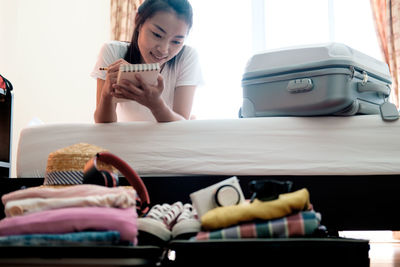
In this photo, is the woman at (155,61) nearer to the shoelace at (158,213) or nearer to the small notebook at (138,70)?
the small notebook at (138,70)

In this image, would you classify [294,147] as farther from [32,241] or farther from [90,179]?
[32,241]

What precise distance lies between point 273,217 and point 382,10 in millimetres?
2993

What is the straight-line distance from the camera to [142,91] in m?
1.32

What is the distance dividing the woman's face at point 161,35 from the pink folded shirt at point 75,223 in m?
0.97

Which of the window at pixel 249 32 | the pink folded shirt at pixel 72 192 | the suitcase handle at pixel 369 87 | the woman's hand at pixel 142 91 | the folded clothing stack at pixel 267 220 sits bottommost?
the folded clothing stack at pixel 267 220

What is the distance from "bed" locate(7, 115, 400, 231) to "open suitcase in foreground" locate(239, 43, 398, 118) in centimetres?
5

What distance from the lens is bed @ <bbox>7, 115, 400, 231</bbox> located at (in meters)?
1.25

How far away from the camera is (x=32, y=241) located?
0.68 metres

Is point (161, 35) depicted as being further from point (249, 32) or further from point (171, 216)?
point (249, 32)

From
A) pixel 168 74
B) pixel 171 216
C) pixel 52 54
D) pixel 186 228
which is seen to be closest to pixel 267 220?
pixel 186 228

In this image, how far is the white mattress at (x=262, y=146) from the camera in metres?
1.27

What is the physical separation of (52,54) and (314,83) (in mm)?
2685

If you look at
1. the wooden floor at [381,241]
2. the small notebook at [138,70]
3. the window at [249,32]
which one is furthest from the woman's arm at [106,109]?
the window at [249,32]

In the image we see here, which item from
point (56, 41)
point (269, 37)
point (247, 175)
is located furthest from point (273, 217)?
point (56, 41)
